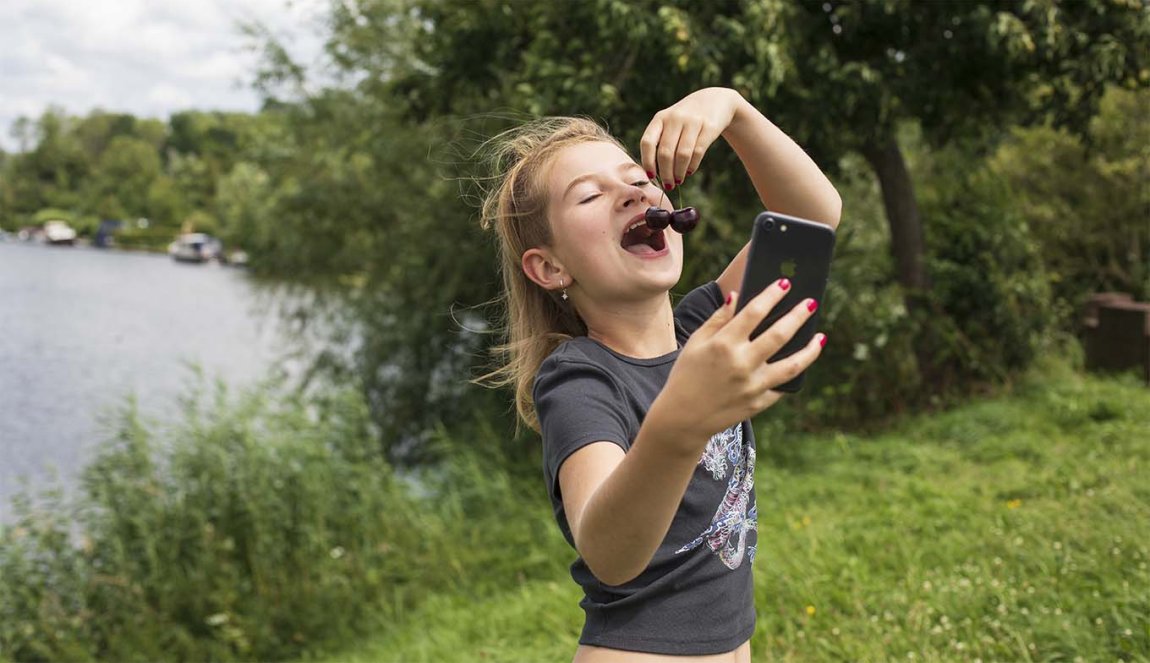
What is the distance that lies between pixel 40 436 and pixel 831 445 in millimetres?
10271

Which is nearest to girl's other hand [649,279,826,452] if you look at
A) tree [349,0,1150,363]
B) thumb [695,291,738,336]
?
thumb [695,291,738,336]

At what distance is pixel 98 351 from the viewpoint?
778 inches

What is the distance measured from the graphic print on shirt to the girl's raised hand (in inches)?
16.7

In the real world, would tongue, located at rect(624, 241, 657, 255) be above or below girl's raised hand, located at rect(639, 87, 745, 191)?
below

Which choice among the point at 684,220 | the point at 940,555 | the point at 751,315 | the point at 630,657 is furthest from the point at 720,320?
the point at 940,555

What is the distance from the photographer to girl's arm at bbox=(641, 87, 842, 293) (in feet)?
5.07

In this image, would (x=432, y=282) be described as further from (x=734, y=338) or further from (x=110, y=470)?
(x=734, y=338)

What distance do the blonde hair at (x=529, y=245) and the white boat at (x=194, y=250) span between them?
2084 inches

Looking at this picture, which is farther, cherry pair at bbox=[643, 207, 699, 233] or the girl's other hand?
cherry pair at bbox=[643, 207, 699, 233]

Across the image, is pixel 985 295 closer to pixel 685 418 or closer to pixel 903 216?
pixel 903 216

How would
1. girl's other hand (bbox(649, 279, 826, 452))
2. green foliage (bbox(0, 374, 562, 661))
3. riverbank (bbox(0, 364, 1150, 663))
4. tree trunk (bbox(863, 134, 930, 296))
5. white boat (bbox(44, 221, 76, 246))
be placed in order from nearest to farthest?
1. girl's other hand (bbox(649, 279, 826, 452))
2. riverbank (bbox(0, 364, 1150, 663))
3. green foliage (bbox(0, 374, 562, 661))
4. tree trunk (bbox(863, 134, 930, 296))
5. white boat (bbox(44, 221, 76, 246))

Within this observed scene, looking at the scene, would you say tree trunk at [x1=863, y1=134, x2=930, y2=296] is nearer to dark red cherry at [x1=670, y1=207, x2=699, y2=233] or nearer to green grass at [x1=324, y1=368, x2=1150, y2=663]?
green grass at [x1=324, y1=368, x2=1150, y2=663]

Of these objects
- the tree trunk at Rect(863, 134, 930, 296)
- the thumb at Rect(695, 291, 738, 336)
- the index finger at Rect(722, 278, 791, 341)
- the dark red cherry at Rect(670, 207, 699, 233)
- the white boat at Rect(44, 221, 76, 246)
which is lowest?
the white boat at Rect(44, 221, 76, 246)

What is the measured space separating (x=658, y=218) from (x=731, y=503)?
50 cm
